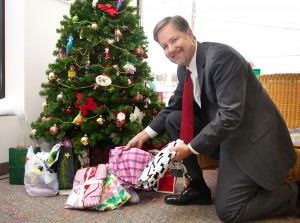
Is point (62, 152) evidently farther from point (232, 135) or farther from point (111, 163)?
point (232, 135)

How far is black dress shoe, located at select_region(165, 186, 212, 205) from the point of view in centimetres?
153

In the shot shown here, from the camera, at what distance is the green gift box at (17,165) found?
184 cm

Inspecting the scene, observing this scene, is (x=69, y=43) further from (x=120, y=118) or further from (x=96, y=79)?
(x=120, y=118)

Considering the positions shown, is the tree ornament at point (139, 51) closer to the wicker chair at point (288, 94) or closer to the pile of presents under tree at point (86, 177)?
the pile of presents under tree at point (86, 177)

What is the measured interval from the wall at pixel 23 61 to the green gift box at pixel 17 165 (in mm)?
252

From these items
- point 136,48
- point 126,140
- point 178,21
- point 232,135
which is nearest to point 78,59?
point 136,48

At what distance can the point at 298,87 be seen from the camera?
192cm

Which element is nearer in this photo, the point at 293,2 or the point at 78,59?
the point at 78,59

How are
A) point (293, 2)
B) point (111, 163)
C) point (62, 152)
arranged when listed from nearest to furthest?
point (111, 163), point (62, 152), point (293, 2)

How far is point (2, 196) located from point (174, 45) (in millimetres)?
1227

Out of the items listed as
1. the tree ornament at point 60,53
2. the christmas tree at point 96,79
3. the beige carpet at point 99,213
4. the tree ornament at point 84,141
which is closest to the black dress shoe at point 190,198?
the beige carpet at point 99,213

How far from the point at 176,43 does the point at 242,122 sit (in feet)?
1.47

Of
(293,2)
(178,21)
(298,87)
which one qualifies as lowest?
(298,87)

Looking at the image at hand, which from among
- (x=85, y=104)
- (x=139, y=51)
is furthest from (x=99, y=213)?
(x=139, y=51)
